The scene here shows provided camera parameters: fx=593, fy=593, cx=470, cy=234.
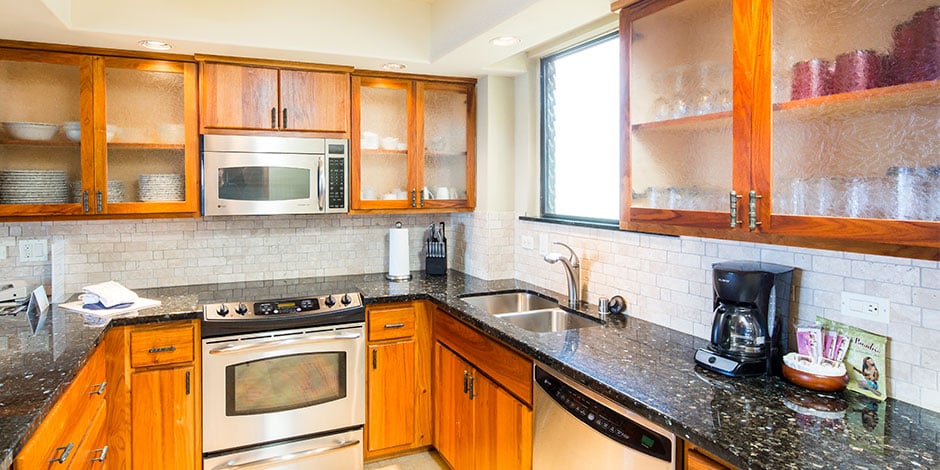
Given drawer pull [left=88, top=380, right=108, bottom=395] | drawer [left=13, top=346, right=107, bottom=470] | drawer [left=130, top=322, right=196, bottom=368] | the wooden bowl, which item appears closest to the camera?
drawer [left=13, top=346, right=107, bottom=470]

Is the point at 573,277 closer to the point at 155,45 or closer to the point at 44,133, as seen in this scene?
the point at 155,45

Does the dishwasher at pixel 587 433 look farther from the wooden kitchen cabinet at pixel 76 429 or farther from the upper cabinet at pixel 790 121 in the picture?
the wooden kitchen cabinet at pixel 76 429

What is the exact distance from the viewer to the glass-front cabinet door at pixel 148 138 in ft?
9.80

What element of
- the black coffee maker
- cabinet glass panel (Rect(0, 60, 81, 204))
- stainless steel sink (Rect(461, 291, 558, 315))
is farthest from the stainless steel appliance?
the black coffee maker

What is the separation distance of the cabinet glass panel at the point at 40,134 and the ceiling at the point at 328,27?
0.63 ft

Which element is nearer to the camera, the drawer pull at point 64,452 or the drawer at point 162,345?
the drawer pull at point 64,452

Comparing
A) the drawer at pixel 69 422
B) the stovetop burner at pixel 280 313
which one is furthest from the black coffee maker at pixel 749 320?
the drawer at pixel 69 422

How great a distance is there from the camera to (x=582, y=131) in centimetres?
319

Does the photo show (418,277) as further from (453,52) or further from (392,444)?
(453,52)

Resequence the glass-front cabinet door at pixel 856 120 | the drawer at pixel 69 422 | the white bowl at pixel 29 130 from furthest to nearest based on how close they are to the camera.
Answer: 1. the white bowl at pixel 29 130
2. the drawer at pixel 69 422
3. the glass-front cabinet door at pixel 856 120

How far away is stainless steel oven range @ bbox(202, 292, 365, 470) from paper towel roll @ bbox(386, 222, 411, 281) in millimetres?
545

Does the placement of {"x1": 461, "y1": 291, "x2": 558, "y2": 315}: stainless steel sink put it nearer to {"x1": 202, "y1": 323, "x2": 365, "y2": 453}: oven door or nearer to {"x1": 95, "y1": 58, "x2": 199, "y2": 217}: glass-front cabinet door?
{"x1": 202, "y1": 323, "x2": 365, "y2": 453}: oven door

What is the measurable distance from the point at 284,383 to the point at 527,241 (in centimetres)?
158

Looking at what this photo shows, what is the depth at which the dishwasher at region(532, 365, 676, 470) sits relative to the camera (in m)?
1.66
